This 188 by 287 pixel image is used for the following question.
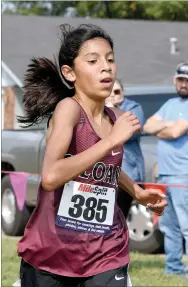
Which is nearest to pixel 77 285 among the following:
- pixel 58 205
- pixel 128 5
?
pixel 58 205

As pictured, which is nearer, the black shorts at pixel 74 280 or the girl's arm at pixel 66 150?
the girl's arm at pixel 66 150

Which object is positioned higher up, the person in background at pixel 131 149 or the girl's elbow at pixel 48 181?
the girl's elbow at pixel 48 181

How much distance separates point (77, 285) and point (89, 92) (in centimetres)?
95

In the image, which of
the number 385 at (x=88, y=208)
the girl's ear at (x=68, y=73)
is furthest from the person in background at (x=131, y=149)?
the number 385 at (x=88, y=208)

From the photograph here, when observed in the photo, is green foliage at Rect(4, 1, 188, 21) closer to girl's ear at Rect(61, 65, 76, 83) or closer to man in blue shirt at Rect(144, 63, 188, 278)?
man in blue shirt at Rect(144, 63, 188, 278)

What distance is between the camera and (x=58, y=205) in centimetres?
412

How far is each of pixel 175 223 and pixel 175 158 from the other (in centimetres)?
68

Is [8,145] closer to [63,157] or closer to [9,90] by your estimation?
[63,157]

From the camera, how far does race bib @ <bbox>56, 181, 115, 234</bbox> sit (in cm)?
412

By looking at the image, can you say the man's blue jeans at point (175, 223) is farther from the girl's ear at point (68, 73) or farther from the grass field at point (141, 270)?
the girl's ear at point (68, 73)

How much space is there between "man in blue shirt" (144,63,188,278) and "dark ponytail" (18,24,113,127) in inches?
144

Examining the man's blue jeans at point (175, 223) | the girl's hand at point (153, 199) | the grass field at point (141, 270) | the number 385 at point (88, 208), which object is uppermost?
the number 385 at point (88, 208)

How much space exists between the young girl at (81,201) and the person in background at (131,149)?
4.24 meters

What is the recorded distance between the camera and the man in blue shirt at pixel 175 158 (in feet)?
26.8
